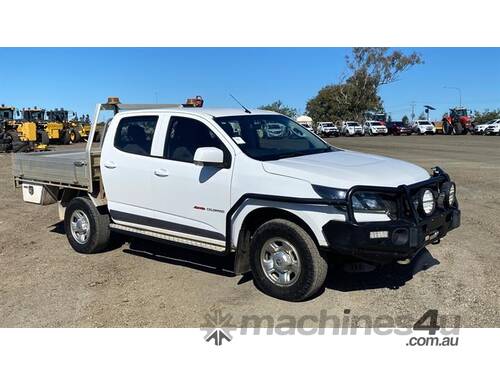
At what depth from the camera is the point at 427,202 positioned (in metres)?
5.23

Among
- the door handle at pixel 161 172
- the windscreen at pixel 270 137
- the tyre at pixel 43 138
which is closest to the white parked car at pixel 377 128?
the tyre at pixel 43 138

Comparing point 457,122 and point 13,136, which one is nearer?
point 13,136

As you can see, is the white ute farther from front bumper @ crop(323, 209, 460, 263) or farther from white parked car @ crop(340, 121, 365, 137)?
white parked car @ crop(340, 121, 365, 137)

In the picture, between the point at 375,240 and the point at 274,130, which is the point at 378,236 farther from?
the point at 274,130

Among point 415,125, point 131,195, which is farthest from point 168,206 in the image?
point 415,125

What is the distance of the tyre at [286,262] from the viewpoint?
16.3ft

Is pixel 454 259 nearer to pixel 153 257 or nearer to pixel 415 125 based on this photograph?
pixel 153 257

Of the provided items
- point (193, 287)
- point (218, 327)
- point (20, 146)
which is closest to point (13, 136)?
Result: point (20, 146)

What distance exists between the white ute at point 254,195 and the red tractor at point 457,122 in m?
48.7

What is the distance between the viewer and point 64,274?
6312 millimetres

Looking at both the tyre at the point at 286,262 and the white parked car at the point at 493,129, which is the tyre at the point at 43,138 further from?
the white parked car at the point at 493,129

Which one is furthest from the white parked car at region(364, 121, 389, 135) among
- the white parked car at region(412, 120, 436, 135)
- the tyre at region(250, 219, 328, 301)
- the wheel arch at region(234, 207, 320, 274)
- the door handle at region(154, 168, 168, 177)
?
the tyre at region(250, 219, 328, 301)

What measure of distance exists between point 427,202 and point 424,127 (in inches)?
2037

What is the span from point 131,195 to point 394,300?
3258mm
